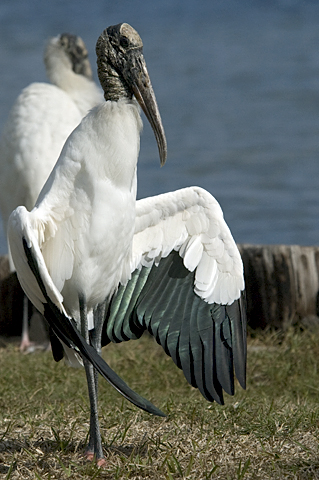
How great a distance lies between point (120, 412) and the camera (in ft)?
11.6

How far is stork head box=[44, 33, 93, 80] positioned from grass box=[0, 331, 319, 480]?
8.09 ft

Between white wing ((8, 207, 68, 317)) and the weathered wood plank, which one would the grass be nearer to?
white wing ((8, 207, 68, 317))

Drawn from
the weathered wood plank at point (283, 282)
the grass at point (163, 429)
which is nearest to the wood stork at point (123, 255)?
the grass at point (163, 429)

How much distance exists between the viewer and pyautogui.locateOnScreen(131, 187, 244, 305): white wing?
325 cm

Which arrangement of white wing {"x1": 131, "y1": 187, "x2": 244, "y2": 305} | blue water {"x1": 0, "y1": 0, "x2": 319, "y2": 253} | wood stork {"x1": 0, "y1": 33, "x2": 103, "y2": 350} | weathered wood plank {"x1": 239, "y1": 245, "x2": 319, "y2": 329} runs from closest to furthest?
white wing {"x1": 131, "y1": 187, "x2": 244, "y2": 305} < wood stork {"x1": 0, "y1": 33, "x2": 103, "y2": 350} < weathered wood plank {"x1": 239, "y1": 245, "x2": 319, "y2": 329} < blue water {"x1": 0, "y1": 0, "x2": 319, "y2": 253}

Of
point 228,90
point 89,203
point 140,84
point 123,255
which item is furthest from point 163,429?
point 228,90

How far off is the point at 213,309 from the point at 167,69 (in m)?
21.7

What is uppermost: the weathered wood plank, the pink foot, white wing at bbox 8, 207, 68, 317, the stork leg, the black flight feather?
white wing at bbox 8, 207, 68, 317

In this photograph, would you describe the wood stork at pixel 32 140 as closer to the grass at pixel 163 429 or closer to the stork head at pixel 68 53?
the stork head at pixel 68 53

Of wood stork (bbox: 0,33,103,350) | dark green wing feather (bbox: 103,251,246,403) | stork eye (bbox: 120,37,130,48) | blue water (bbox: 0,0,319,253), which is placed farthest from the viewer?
blue water (bbox: 0,0,319,253)

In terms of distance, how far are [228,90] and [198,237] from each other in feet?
70.5

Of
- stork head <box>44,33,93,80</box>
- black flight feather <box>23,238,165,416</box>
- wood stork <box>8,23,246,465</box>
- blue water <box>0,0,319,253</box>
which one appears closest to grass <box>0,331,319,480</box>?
wood stork <box>8,23,246,465</box>

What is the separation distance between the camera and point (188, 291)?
10.9 feet

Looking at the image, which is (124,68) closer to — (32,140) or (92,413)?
(92,413)
